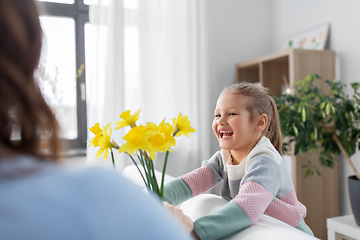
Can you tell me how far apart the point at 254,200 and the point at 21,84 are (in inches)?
24.7

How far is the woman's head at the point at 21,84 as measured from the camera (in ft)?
0.91

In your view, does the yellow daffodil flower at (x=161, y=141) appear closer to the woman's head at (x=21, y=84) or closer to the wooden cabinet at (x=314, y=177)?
the woman's head at (x=21, y=84)

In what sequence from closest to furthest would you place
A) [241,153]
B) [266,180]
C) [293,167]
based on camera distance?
1. [266,180]
2. [241,153]
3. [293,167]

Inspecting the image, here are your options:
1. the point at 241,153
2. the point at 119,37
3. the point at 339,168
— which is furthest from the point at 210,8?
the point at 241,153

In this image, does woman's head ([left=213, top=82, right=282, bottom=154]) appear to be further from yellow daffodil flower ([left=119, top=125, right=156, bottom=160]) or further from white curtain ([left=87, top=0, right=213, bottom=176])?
white curtain ([left=87, top=0, right=213, bottom=176])

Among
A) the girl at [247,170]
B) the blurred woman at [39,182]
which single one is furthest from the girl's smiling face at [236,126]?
the blurred woman at [39,182]

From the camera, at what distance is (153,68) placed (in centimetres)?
278

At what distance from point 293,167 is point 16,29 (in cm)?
234

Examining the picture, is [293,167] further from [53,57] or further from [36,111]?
[36,111]

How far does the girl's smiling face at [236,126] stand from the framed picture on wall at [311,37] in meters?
1.79

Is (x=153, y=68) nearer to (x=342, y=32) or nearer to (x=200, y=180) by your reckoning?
(x=342, y=32)

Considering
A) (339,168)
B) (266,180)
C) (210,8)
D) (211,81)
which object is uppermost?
(210,8)

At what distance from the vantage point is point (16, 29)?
28cm

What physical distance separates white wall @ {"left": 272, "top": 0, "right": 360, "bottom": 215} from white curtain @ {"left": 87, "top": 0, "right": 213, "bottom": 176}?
904 millimetres
